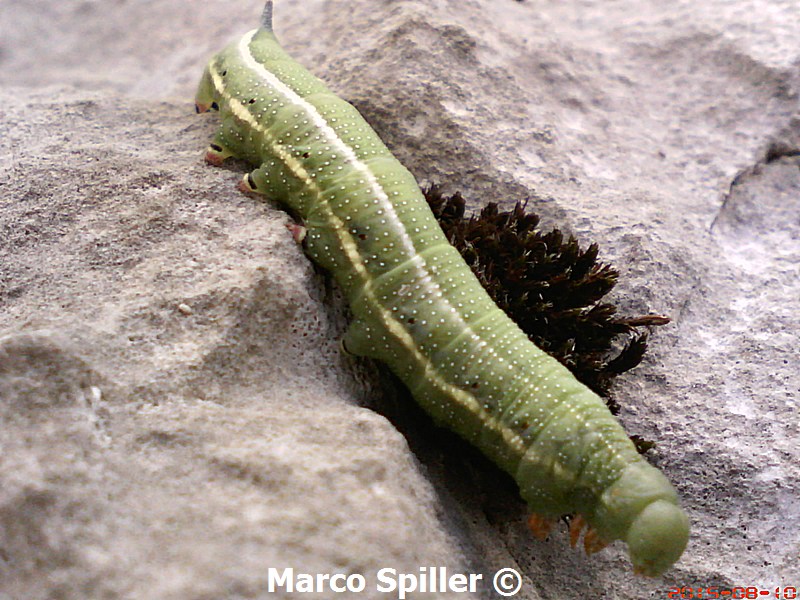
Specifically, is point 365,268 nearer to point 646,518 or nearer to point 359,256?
point 359,256

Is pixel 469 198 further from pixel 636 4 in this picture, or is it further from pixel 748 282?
pixel 636 4

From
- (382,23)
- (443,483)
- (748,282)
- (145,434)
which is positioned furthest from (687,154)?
(145,434)

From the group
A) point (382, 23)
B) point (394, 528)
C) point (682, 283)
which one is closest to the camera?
point (394, 528)
